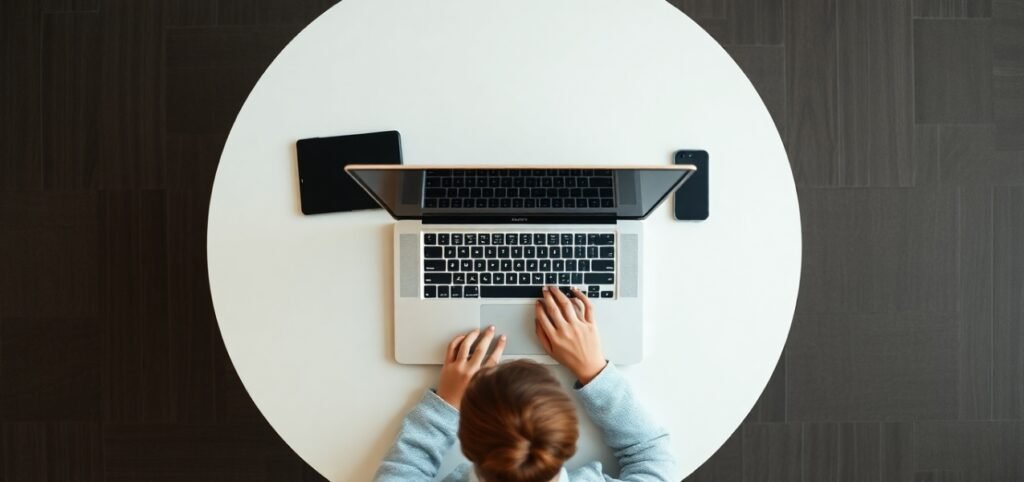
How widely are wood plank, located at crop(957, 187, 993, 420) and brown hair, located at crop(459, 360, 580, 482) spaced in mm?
1148

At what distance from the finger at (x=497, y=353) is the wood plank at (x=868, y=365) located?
30.8 inches

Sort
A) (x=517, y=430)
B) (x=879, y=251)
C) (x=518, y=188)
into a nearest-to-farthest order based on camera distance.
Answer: (x=517, y=430) < (x=518, y=188) < (x=879, y=251)

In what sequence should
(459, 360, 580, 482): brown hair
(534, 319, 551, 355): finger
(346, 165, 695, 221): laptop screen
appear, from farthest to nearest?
(534, 319, 551, 355): finger, (346, 165, 695, 221): laptop screen, (459, 360, 580, 482): brown hair

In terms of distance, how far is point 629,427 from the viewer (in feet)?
2.87

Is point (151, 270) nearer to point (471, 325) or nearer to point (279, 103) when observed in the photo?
point (279, 103)

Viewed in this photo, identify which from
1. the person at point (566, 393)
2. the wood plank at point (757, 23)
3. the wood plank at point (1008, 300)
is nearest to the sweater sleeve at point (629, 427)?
the person at point (566, 393)

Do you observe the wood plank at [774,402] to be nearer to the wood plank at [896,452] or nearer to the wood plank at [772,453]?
the wood plank at [772,453]

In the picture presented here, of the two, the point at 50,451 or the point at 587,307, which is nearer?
the point at 587,307

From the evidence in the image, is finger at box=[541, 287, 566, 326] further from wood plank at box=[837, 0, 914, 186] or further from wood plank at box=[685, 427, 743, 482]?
wood plank at box=[837, 0, 914, 186]

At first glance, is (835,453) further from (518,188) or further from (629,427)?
(518,188)

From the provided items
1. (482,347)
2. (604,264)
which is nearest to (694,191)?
(604,264)

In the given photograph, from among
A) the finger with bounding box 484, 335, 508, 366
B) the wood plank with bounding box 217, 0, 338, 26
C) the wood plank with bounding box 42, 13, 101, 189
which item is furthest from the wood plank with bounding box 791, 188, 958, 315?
the wood plank with bounding box 42, 13, 101, 189

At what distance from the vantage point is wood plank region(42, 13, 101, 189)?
55.5 inches

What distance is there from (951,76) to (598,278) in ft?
3.39
